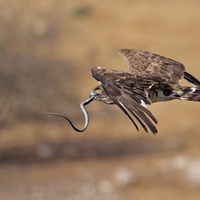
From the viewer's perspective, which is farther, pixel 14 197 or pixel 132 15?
pixel 132 15

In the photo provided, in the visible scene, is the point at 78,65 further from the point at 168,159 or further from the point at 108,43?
the point at 168,159

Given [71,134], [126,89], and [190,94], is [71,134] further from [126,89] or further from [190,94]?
[126,89]

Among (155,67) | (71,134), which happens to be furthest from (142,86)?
(71,134)

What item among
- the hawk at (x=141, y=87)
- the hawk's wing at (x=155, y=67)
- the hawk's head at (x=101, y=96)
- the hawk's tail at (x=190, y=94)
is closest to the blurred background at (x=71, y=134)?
the hawk's wing at (x=155, y=67)

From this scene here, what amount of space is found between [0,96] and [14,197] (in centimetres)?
Answer: 301

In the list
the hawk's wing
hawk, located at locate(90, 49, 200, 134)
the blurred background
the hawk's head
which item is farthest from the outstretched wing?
the blurred background

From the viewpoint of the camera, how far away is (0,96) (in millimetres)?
22891

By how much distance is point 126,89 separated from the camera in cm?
1125

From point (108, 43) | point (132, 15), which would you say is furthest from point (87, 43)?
point (132, 15)

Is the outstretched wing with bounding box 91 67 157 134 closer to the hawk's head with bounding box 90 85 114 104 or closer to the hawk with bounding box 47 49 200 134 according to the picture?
the hawk with bounding box 47 49 200 134

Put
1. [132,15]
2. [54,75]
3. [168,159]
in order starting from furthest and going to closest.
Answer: [132,15]
[54,75]
[168,159]

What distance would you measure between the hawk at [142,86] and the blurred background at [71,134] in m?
7.74

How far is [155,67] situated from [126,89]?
157cm

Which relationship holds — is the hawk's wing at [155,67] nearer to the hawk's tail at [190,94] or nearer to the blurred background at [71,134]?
the hawk's tail at [190,94]
